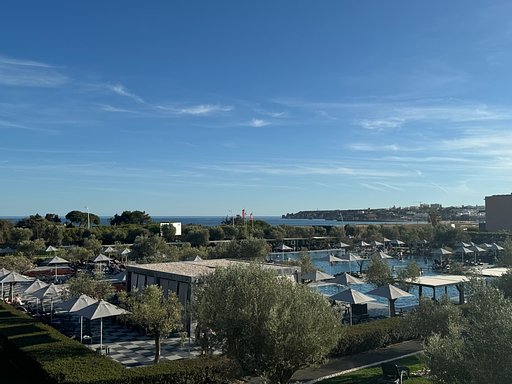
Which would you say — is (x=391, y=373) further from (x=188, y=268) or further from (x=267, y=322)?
(x=188, y=268)

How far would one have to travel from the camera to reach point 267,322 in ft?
31.7

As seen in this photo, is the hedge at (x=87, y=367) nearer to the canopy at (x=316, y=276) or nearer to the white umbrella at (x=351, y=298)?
the white umbrella at (x=351, y=298)

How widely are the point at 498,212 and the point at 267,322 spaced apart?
72.8 metres

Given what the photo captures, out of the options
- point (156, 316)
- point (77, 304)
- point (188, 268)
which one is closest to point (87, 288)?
point (77, 304)

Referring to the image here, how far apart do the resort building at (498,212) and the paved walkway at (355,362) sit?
202 feet

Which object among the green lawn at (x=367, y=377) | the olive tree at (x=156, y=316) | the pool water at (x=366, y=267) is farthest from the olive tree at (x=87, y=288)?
the green lawn at (x=367, y=377)

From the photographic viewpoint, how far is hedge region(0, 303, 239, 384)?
1160cm

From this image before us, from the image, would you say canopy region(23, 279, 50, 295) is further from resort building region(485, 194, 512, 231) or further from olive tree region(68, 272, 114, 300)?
resort building region(485, 194, 512, 231)

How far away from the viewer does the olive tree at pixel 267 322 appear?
32.8 ft

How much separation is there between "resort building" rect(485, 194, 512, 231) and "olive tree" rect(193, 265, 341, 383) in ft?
228

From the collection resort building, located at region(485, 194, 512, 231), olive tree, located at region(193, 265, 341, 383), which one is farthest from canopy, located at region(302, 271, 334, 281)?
resort building, located at region(485, 194, 512, 231)

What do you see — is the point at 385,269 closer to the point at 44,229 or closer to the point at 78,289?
the point at 78,289

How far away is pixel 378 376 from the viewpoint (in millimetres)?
13695

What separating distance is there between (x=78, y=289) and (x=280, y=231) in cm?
4614
